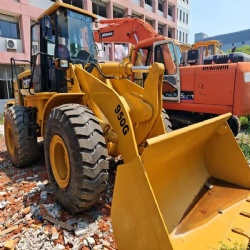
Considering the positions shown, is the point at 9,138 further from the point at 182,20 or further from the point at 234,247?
the point at 182,20

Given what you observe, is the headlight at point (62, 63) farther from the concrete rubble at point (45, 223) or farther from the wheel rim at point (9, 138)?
the wheel rim at point (9, 138)

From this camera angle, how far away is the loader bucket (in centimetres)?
196

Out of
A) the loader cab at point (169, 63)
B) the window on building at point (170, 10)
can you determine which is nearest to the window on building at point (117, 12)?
the window on building at point (170, 10)

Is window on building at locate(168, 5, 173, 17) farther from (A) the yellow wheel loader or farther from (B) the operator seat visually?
(B) the operator seat

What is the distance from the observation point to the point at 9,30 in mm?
15469

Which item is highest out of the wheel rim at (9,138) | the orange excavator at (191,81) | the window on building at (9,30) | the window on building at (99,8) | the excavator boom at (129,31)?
the window on building at (99,8)

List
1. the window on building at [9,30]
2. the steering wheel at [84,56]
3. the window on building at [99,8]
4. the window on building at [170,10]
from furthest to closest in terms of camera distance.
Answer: the window on building at [170,10] → the window on building at [99,8] → the window on building at [9,30] → the steering wheel at [84,56]

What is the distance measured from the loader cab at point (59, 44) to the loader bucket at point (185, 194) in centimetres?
203

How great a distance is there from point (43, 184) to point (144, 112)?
77.5 inches

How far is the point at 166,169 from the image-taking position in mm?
2703

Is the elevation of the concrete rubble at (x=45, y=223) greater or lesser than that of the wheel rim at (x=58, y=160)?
lesser

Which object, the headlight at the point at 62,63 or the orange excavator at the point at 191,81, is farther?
the orange excavator at the point at 191,81

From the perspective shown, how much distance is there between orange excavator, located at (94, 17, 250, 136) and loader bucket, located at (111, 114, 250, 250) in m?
2.52

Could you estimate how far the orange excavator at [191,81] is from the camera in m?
5.22
